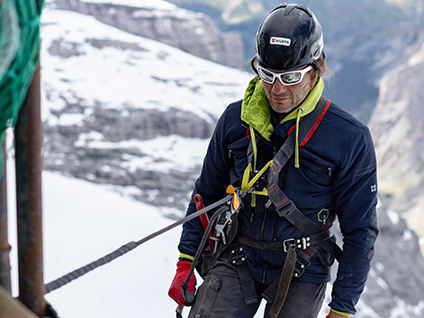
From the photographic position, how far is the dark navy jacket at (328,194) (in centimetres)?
245

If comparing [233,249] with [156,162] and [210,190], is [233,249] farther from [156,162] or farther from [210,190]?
[156,162]

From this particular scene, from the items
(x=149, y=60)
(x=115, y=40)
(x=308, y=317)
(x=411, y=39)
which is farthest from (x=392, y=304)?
(x=411, y=39)

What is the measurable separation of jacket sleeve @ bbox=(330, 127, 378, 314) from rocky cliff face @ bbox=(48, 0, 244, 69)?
65.1m

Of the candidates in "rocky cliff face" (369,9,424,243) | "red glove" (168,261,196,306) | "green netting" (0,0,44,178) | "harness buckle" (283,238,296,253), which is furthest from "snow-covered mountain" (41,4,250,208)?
"rocky cliff face" (369,9,424,243)

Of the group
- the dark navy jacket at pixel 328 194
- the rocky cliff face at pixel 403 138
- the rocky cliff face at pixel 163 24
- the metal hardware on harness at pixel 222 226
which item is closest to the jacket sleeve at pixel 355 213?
the dark navy jacket at pixel 328 194

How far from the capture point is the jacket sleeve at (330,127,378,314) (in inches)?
96.2

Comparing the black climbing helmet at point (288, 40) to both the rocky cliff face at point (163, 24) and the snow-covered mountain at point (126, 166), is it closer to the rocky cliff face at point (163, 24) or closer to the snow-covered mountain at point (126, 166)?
the snow-covered mountain at point (126, 166)

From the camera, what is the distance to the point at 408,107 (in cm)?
9169

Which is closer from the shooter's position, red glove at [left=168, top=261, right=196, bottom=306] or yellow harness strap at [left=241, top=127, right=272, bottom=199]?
yellow harness strap at [left=241, top=127, right=272, bottom=199]

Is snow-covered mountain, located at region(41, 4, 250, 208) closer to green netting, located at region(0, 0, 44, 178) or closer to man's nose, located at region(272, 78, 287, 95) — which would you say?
man's nose, located at region(272, 78, 287, 95)

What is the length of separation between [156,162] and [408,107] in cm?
7758

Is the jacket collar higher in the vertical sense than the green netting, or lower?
lower

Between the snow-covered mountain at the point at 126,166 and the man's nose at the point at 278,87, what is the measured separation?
14.0 ft

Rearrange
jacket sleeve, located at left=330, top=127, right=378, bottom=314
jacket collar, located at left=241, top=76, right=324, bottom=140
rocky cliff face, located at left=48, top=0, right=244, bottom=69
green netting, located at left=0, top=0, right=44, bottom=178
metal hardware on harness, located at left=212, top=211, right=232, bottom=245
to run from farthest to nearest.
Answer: rocky cliff face, located at left=48, top=0, right=244, bottom=69 → metal hardware on harness, located at left=212, top=211, right=232, bottom=245 → jacket collar, located at left=241, top=76, right=324, bottom=140 → jacket sleeve, located at left=330, top=127, right=378, bottom=314 → green netting, located at left=0, top=0, right=44, bottom=178
